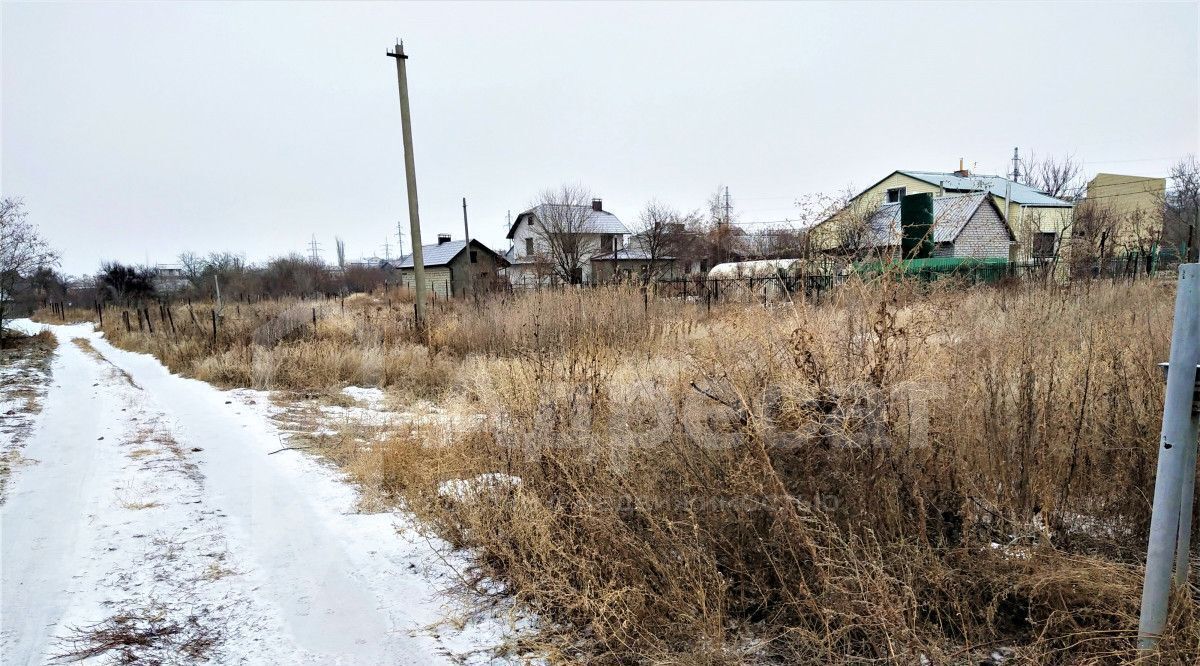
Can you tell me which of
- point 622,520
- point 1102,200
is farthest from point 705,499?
point 1102,200

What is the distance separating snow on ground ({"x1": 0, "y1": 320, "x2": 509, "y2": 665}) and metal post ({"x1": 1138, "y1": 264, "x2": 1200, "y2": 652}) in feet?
7.81

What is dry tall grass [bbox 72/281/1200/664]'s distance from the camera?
235cm

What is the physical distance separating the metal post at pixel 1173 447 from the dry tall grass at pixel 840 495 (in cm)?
21

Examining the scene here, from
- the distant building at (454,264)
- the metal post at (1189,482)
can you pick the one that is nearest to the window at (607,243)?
the distant building at (454,264)

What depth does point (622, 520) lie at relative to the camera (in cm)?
305

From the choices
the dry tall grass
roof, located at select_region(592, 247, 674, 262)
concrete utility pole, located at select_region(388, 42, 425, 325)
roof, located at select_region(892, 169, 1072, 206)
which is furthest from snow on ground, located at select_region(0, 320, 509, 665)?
roof, located at select_region(592, 247, 674, 262)

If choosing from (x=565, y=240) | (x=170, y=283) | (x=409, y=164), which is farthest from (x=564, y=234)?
(x=170, y=283)

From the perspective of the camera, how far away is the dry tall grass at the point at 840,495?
235 cm

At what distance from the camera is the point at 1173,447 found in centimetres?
176

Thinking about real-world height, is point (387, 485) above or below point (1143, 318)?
below

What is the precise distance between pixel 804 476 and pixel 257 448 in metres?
5.28

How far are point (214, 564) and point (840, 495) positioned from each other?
3.47 meters

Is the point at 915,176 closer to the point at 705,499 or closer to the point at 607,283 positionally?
the point at 607,283

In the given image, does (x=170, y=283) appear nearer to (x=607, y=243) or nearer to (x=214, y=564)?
(x=607, y=243)
